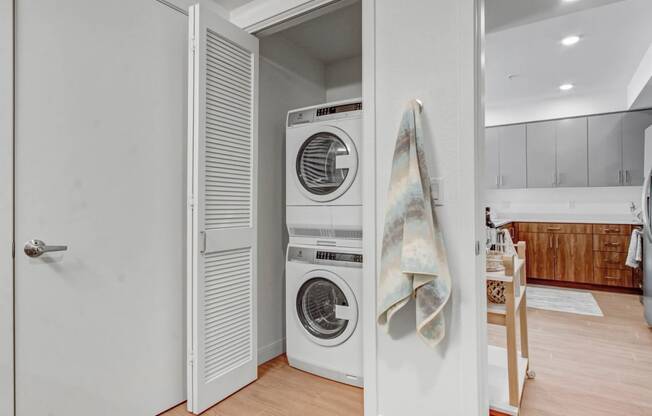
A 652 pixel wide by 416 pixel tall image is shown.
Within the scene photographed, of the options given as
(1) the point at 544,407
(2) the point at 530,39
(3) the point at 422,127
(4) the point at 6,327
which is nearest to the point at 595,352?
(1) the point at 544,407

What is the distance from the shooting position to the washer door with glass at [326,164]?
2.18m

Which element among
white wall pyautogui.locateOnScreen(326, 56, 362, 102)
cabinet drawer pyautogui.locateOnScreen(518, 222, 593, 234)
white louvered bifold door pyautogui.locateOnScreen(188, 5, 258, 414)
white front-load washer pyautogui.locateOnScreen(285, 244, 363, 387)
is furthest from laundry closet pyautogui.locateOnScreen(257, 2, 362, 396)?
cabinet drawer pyautogui.locateOnScreen(518, 222, 593, 234)

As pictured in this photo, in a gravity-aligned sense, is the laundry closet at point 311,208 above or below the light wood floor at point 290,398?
above

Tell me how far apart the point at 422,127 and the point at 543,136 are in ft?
13.8

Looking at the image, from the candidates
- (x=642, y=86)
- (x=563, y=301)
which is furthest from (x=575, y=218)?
(x=642, y=86)

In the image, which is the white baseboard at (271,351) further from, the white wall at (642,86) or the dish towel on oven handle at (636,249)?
the white wall at (642,86)

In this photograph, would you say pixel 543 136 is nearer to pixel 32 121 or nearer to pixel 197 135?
pixel 197 135

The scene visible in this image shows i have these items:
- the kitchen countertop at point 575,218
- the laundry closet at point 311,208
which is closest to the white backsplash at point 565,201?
the kitchen countertop at point 575,218

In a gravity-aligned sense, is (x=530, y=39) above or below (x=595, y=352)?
above

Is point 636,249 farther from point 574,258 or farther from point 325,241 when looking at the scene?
point 325,241

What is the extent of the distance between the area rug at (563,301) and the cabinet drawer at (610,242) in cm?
58

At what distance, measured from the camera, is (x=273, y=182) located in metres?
2.68

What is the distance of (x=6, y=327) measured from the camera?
1.33 metres

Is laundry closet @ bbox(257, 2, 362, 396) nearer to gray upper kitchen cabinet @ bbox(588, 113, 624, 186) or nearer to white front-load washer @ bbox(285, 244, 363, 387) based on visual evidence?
white front-load washer @ bbox(285, 244, 363, 387)
